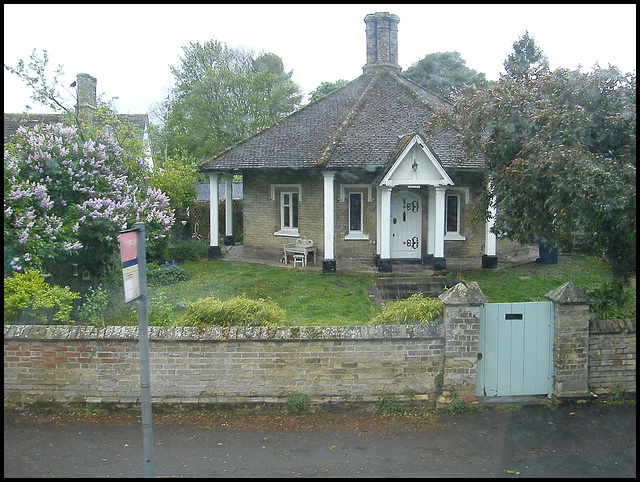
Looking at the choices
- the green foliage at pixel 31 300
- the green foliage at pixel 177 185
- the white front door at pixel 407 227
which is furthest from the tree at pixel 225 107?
the green foliage at pixel 31 300

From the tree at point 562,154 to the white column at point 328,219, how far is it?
723cm

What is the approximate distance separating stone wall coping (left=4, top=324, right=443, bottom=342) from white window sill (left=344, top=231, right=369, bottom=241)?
1069cm

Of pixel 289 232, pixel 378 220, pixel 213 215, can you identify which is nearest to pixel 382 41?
pixel 378 220

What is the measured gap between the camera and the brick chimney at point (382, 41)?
21984 millimetres

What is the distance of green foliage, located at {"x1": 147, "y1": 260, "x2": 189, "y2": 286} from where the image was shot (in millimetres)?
16094

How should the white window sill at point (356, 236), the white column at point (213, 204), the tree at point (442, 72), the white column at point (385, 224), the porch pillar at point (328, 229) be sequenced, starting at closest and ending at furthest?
the white column at point (385, 224), the porch pillar at point (328, 229), the white window sill at point (356, 236), the white column at point (213, 204), the tree at point (442, 72)

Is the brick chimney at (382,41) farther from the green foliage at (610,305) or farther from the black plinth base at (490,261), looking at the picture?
the green foliage at (610,305)

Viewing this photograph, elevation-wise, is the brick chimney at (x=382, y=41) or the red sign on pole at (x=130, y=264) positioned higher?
the brick chimney at (x=382, y=41)

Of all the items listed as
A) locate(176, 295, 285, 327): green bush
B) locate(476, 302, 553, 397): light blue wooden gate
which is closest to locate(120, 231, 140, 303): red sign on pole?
locate(176, 295, 285, 327): green bush

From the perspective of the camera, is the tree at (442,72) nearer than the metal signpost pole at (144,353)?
No

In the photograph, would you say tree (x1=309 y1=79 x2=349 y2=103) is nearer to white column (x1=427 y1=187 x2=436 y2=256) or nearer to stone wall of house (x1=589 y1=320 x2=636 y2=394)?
white column (x1=427 y1=187 x2=436 y2=256)

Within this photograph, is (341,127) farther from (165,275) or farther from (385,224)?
(165,275)

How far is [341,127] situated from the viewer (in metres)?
18.8

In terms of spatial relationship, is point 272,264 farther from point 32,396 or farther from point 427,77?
point 427,77
